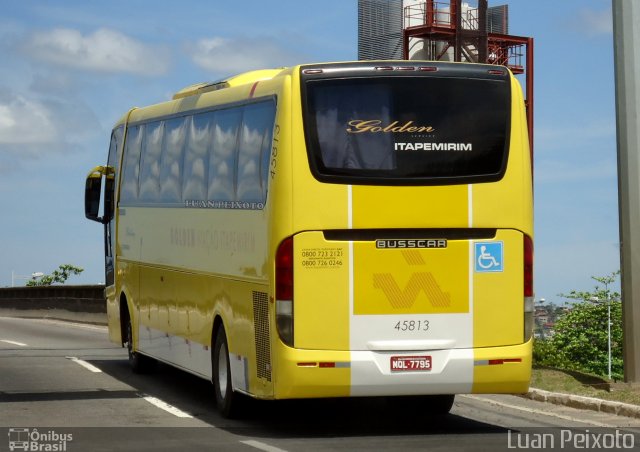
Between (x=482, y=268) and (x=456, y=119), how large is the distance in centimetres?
146

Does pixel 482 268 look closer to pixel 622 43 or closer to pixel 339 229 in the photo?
pixel 339 229

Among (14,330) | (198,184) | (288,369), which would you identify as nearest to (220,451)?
(288,369)

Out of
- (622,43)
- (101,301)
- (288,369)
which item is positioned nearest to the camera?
(288,369)

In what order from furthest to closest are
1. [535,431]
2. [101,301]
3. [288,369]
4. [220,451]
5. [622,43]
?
[101,301] < [622,43] < [535,431] < [288,369] < [220,451]

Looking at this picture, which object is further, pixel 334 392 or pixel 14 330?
pixel 14 330

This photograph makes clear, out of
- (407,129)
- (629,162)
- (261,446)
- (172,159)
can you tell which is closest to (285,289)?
(261,446)

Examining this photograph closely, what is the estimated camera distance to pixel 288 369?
12602mm

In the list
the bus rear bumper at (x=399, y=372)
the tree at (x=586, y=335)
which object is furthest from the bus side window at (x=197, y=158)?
the tree at (x=586, y=335)

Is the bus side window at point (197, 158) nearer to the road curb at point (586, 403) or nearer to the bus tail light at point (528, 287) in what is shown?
the bus tail light at point (528, 287)

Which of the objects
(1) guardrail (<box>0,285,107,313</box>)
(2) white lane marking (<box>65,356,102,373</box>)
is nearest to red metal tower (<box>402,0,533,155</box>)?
(1) guardrail (<box>0,285,107,313</box>)

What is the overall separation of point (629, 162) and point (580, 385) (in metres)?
2.91

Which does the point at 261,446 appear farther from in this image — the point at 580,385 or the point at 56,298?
the point at 56,298

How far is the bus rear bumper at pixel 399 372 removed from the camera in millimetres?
12625

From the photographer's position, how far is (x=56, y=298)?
148ft
